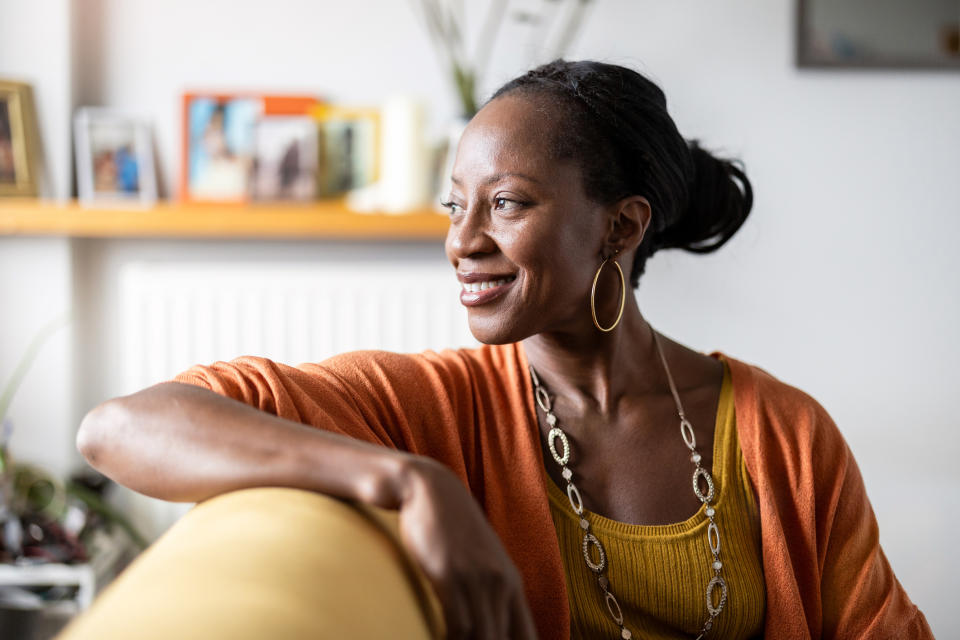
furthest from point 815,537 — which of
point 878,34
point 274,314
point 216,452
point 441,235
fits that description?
point 878,34

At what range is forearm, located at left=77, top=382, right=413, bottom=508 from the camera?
83 cm

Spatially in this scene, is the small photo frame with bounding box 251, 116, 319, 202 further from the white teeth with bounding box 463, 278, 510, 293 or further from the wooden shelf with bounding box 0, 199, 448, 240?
the white teeth with bounding box 463, 278, 510, 293

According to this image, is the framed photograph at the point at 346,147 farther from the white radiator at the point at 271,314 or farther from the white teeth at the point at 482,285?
the white teeth at the point at 482,285

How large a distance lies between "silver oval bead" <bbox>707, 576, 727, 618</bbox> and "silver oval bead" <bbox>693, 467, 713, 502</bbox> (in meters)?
0.10

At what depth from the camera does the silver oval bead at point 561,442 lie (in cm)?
126

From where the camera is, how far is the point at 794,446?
4.23 feet

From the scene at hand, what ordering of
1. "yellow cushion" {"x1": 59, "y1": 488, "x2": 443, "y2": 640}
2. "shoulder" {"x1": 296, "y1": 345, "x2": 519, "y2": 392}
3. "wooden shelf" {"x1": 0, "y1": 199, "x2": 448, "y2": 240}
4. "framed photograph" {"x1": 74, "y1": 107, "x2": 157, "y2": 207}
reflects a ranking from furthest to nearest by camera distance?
"framed photograph" {"x1": 74, "y1": 107, "x2": 157, "y2": 207} < "wooden shelf" {"x1": 0, "y1": 199, "x2": 448, "y2": 240} < "shoulder" {"x1": 296, "y1": 345, "x2": 519, "y2": 392} < "yellow cushion" {"x1": 59, "y1": 488, "x2": 443, "y2": 640}

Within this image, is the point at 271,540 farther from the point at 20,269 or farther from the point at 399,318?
the point at 20,269

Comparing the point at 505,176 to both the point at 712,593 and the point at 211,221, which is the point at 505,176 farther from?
the point at 211,221

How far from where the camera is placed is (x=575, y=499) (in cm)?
123

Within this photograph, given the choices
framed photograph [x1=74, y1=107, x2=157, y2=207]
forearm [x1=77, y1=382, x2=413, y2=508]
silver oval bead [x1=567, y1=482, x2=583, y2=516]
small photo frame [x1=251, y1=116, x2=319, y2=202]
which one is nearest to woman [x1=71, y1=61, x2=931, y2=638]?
silver oval bead [x1=567, y1=482, x2=583, y2=516]

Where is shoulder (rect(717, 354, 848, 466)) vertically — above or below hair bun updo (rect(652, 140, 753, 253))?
below

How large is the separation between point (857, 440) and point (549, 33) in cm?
135

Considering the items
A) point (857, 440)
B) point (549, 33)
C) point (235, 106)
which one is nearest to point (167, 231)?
point (235, 106)
